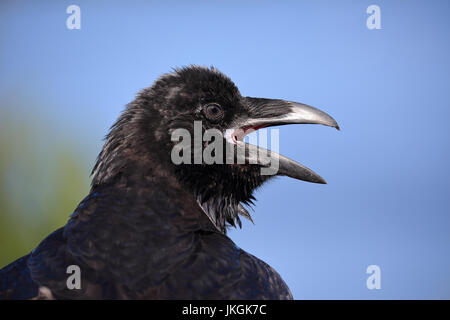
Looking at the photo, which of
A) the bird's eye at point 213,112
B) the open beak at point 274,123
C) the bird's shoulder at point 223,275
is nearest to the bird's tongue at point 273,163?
the open beak at point 274,123

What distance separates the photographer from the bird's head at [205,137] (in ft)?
12.0

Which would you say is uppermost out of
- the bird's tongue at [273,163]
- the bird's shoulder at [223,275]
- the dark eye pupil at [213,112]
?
the dark eye pupil at [213,112]

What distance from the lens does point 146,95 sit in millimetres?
3951

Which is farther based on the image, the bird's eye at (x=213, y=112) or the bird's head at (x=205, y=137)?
the bird's eye at (x=213, y=112)

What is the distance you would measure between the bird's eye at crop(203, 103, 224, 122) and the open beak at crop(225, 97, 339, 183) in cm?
15

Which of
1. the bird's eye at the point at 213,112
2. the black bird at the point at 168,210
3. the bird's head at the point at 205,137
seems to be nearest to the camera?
the black bird at the point at 168,210

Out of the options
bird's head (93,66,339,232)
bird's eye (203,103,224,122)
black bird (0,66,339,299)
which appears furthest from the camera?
bird's eye (203,103,224,122)

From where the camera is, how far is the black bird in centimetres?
293

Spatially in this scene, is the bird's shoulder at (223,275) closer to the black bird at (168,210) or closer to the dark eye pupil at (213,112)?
the black bird at (168,210)

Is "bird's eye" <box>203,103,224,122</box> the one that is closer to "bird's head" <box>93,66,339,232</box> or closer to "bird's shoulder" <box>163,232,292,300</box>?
"bird's head" <box>93,66,339,232</box>

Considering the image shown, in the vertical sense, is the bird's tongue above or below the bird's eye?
below

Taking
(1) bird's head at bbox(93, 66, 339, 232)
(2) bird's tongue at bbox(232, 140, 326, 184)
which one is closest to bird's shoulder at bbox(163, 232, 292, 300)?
(1) bird's head at bbox(93, 66, 339, 232)

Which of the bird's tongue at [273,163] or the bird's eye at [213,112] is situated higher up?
the bird's eye at [213,112]
